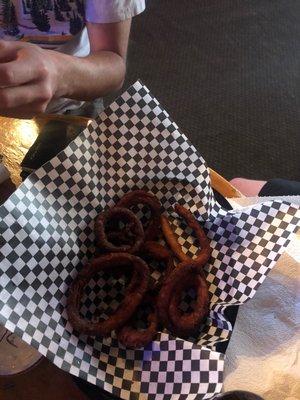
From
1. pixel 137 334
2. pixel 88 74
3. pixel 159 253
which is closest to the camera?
pixel 137 334

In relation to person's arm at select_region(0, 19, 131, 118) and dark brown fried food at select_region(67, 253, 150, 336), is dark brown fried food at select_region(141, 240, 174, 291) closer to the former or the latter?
dark brown fried food at select_region(67, 253, 150, 336)

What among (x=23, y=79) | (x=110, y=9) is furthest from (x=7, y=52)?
(x=110, y=9)

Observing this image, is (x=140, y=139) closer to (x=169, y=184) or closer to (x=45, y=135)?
(x=169, y=184)

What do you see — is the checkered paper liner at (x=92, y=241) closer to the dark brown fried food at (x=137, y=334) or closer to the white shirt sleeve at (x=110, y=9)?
the dark brown fried food at (x=137, y=334)

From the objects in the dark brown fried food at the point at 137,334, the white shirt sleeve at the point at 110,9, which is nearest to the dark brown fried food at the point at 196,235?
the dark brown fried food at the point at 137,334

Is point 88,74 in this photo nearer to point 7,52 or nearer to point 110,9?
point 110,9

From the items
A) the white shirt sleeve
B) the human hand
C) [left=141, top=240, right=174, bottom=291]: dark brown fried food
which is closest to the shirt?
the white shirt sleeve
